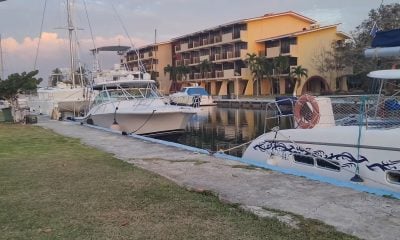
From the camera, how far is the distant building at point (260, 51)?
49.9m

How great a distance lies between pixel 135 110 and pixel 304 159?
465 inches

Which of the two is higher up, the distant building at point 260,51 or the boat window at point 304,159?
the distant building at point 260,51

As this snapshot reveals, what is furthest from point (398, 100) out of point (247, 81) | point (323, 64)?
point (247, 81)

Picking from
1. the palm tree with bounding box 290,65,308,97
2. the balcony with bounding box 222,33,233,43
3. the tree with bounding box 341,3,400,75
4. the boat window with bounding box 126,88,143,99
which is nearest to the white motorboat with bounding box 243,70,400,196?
the boat window with bounding box 126,88,143,99

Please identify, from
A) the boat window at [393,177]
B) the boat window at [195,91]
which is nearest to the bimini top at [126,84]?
the boat window at [393,177]

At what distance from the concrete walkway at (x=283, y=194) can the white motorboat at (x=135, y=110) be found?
9.78m

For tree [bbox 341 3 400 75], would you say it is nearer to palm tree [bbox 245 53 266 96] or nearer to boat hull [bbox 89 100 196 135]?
palm tree [bbox 245 53 266 96]

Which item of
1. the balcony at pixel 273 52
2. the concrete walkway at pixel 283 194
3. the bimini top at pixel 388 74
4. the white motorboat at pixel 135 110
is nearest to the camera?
the concrete walkway at pixel 283 194

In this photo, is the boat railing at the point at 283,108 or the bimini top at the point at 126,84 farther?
the bimini top at the point at 126,84

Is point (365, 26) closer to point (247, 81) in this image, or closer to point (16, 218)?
point (247, 81)

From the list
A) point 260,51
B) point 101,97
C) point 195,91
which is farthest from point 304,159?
point 260,51

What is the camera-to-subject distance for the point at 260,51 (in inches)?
2185

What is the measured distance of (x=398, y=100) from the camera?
807cm

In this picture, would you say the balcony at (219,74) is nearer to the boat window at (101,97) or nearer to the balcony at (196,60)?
the balcony at (196,60)
